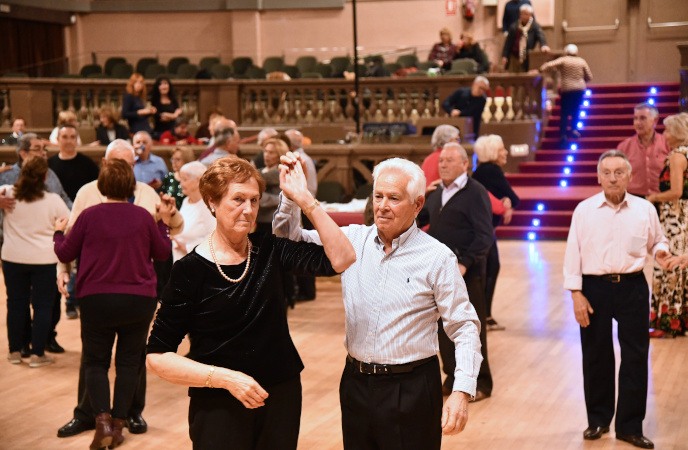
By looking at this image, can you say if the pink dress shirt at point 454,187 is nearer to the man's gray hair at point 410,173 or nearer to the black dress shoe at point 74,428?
the man's gray hair at point 410,173

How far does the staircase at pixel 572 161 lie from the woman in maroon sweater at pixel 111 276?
7108 mm

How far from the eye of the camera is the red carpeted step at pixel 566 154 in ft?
40.2

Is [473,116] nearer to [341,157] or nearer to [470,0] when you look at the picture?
[341,157]

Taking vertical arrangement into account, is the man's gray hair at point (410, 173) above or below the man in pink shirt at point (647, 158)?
above

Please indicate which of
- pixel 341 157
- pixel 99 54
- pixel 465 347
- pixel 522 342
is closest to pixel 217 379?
pixel 465 347

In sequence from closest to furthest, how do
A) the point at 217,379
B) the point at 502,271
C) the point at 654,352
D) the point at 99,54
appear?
the point at 217,379 → the point at 654,352 → the point at 502,271 → the point at 99,54

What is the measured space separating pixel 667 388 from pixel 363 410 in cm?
311

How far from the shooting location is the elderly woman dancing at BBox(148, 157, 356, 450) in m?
2.38

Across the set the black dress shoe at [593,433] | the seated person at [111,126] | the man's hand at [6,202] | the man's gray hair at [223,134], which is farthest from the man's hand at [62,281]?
the seated person at [111,126]

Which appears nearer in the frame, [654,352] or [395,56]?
[654,352]

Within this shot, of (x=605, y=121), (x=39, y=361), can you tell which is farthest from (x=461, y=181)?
(x=605, y=121)

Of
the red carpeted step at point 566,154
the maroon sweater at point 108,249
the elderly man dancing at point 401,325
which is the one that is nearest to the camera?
the elderly man dancing at point 401,325

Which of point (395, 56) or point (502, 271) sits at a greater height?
point (395, 56)

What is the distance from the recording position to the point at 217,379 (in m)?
2.31
